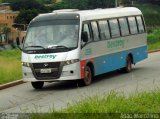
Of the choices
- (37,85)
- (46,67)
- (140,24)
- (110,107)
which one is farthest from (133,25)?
(110,107)

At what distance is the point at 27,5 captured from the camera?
265ft

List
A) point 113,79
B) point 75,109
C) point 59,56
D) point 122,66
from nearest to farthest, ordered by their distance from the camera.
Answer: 1. point 75,109
2. point 59,56
3. point 113,79
4. point 122,66

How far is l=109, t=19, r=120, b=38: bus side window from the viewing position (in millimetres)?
21875

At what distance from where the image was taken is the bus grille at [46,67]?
60.0 feet

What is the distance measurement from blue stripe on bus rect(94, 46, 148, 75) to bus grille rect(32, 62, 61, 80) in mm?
2104

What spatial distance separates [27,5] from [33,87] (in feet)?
203

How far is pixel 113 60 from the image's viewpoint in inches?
854

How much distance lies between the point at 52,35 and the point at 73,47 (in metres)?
0.89

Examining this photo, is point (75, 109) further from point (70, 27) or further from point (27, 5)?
point (27, 5)

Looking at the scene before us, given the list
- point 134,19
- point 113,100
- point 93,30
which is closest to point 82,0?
point 134,19

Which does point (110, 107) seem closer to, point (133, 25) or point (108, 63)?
point (108, 63)

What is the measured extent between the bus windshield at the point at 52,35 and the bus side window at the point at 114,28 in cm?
297

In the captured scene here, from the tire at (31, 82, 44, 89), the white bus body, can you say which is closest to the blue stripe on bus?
the white bus body

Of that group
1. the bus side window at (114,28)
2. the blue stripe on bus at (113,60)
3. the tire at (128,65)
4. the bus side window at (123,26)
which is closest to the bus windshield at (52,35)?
the blue stripe on bus at (113,60)
